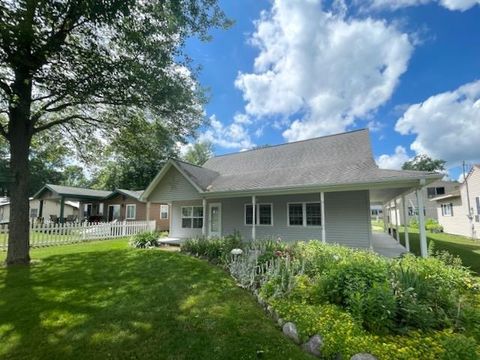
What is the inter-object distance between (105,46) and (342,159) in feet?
37.6

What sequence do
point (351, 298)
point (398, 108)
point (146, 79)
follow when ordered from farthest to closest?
point (398, 108), point (146, 79), point (351, 298)

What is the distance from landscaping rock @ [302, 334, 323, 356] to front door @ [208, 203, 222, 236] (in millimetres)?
11552

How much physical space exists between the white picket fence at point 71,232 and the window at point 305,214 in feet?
30.8

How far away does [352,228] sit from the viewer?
1156 cm

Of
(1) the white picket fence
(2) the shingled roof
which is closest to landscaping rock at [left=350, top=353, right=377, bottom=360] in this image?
(2) the shingled roof

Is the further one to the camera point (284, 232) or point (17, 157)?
point (284, 232)

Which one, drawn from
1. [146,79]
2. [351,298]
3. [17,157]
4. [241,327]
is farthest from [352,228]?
[17,157]

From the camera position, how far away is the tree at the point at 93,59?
23.4 feet

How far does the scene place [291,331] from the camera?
4.04 m

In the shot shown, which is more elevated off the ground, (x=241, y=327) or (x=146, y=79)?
(x=146, y=79)

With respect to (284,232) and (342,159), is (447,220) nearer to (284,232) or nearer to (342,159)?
(342,159)

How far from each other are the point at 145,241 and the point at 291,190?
809cm

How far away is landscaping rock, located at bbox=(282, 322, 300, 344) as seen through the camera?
391 cm

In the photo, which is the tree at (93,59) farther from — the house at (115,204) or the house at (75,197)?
the house at (75,197)
